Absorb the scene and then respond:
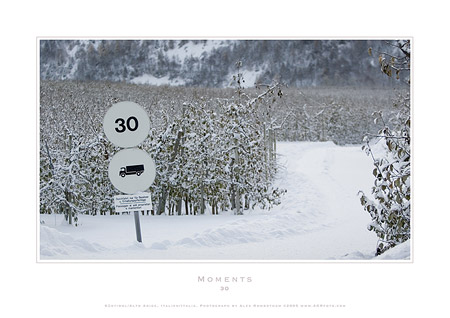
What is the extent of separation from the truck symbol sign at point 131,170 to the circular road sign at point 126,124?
22cm

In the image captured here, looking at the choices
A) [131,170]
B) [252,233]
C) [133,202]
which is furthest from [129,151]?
[252,233]

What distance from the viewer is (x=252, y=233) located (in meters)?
4.72

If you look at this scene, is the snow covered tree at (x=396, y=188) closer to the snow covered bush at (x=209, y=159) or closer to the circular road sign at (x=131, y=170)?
the circular road sign at (x=131, y=170)

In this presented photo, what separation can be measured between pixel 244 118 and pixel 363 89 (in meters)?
4.01

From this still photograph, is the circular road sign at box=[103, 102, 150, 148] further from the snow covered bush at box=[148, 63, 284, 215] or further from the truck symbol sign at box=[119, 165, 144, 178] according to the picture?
the snow covered bush at box=[148, 63, 284, 215]

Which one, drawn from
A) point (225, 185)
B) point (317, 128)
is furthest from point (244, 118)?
point (317, 128)

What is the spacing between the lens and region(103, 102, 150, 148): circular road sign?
3.71m

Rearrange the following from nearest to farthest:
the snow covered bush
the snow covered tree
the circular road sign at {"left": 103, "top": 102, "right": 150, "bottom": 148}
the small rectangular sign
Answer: the snow covered tree → the circular road sign at {"left": 103, "top": 102, "right": 150, "bottom": 148} → the small rectangular sign → the snow covered bush

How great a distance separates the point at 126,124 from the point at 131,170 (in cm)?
46

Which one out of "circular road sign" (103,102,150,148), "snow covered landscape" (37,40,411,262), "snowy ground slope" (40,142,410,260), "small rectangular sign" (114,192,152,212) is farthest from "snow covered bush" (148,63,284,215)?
"circular road sign" (103,102,150,148)

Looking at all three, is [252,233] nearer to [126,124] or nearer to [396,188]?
[396,188]

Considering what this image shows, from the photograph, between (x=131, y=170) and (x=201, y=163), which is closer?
(x=131, y=170)
